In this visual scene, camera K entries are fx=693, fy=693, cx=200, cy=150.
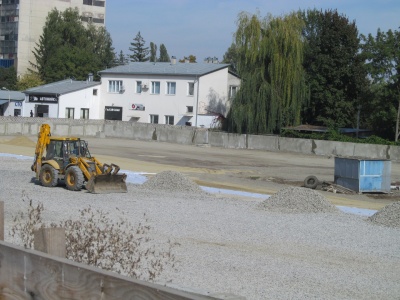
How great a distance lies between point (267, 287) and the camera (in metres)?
10.9

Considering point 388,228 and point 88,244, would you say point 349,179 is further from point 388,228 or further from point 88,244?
point 88,244

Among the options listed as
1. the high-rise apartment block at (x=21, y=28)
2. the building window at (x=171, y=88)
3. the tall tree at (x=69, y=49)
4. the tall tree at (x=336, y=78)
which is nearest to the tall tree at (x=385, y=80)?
the tall tree at (x=336, y=78)

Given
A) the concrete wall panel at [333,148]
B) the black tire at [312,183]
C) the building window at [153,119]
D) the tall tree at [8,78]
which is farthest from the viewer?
the tall tree at [8,78]

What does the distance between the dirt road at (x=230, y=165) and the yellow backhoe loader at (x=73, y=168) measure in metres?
7.80

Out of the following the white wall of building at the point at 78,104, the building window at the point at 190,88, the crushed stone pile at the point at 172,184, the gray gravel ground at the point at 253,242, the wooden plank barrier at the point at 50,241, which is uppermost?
the building window at the point at 190,88

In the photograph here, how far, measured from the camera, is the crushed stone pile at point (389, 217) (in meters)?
19.5

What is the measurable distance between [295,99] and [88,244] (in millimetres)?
61132

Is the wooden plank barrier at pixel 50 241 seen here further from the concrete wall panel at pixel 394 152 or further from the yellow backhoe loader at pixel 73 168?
the concrete wall panel at pixel 394 152

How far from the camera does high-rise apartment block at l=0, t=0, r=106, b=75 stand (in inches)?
5167

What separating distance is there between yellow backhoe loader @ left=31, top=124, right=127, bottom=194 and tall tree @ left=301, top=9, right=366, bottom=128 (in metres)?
50.3

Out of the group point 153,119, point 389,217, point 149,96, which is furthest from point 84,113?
point 389,217

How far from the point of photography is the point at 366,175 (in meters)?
31.7

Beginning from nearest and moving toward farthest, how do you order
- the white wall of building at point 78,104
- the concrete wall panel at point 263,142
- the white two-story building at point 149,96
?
the concrete wall panel at point 263,142, the white two-story building at point 149,96, the white wall of building at point 78,104

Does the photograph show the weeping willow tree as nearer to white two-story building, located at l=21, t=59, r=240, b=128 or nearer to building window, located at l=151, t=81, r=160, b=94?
white two-story building, located at l=21, t=59, r=240, b=128
